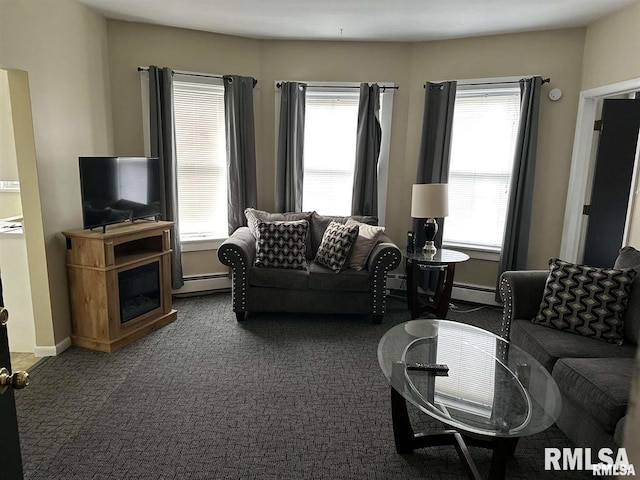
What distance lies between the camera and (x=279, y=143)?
4.47m

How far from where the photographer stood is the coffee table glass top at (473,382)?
1.69m

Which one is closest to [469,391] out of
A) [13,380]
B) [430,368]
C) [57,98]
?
[430,368]

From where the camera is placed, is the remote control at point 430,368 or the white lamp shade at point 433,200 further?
the white lamp shade at point 433,200

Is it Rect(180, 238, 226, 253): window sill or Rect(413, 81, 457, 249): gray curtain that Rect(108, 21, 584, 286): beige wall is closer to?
Rect(413, 81, 457, 249): gray curtain

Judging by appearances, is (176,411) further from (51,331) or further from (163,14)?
(163,14)

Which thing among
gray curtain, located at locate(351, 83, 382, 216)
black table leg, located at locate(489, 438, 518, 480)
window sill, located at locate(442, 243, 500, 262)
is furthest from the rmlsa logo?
gray curtain, located at locate(351, 83, 382, 216)

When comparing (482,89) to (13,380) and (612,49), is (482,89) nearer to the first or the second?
(612,49)

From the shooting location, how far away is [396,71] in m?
4.44

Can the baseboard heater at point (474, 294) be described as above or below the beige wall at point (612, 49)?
below

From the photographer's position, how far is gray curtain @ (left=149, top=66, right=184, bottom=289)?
156 inches

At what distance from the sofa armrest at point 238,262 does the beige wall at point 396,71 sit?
111cm

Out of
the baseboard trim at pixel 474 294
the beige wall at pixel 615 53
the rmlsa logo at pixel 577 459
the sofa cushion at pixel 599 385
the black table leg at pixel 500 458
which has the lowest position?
the rmlsa logo at pixel 577 459

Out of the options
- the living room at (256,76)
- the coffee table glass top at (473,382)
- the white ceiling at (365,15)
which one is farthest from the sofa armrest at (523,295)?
the white ceiling at (365,15)

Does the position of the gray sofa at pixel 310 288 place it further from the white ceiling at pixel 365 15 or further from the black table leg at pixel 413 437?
the white ceiling at pixel 365 15
